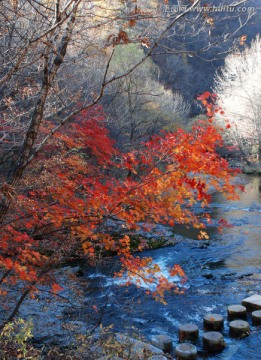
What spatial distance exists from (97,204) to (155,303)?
11.1ft

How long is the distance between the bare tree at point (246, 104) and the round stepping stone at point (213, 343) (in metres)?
23.1

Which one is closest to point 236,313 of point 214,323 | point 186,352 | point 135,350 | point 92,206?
point 214,323

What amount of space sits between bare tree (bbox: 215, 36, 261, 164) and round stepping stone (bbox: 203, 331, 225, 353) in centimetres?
2311

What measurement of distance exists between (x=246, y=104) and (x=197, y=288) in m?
22.7

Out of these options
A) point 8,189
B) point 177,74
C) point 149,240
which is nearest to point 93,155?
point 149,240

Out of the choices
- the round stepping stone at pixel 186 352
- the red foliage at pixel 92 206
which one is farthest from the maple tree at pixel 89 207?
the round stepping stone at pixel 186 352

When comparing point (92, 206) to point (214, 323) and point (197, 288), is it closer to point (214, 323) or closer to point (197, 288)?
point (214, 323)

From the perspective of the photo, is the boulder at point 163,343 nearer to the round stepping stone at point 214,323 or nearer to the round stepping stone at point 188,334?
the round stepping stone at point 188,334

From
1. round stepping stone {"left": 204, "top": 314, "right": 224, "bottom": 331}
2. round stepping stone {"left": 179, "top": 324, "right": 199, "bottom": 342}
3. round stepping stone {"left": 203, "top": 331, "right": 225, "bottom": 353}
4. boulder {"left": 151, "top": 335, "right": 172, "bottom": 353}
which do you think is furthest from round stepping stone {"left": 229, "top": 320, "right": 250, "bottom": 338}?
boulder {"left": 151, "top": 335, "right": 172, "bottom": 353}

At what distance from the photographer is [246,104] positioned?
29219 mm

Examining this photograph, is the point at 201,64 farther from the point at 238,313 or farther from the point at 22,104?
the point at 238,313

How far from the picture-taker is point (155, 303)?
8289 mm

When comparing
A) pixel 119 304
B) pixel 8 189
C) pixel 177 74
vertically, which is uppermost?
pixel 177 74

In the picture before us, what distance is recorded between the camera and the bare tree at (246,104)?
28656 mm
